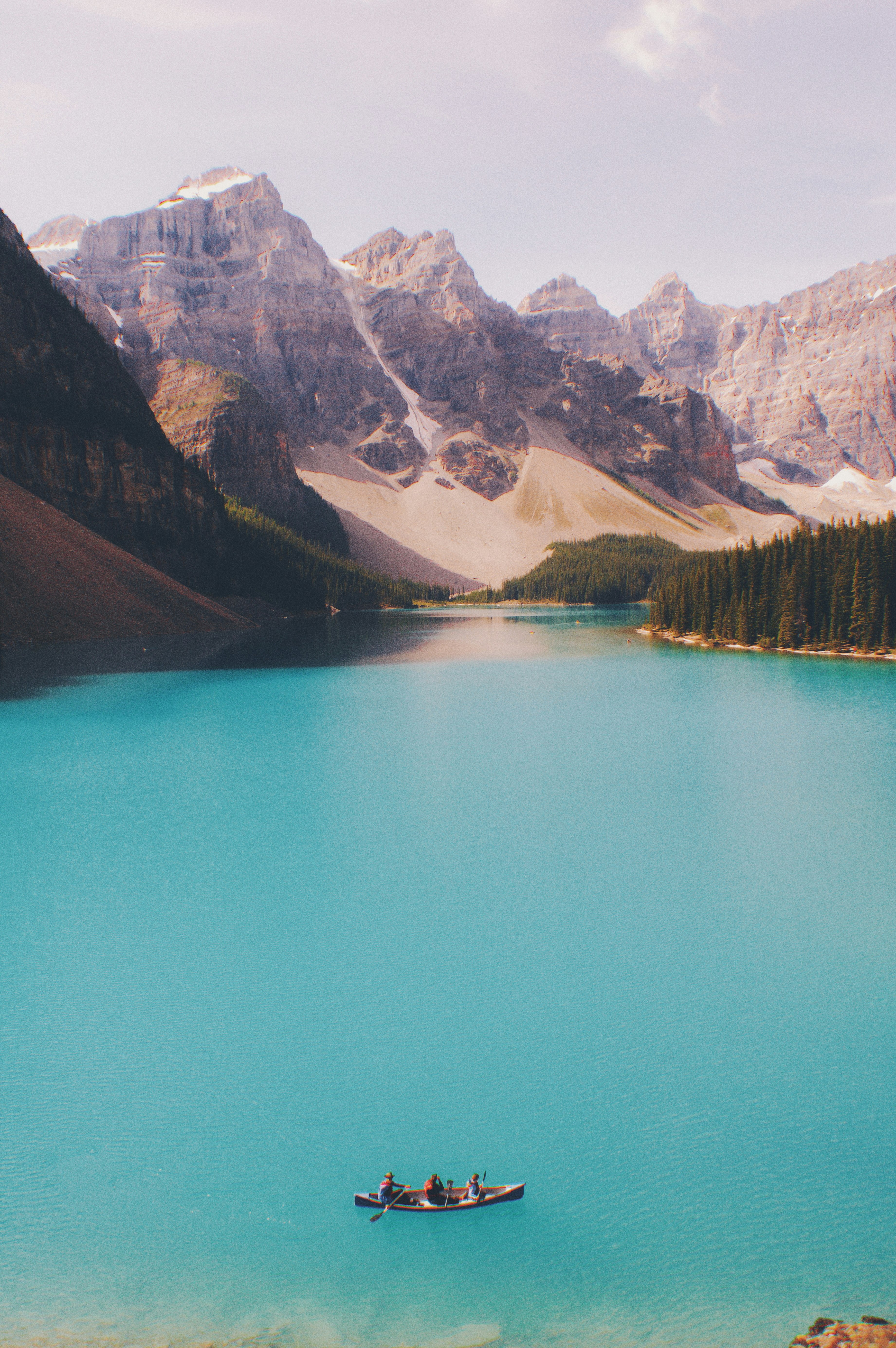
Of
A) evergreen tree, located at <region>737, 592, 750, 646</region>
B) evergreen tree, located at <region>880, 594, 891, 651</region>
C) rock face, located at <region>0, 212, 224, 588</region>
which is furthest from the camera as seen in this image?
rock face, located at <region>0, 212, 224, 588</region>

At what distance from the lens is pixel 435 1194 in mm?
11125

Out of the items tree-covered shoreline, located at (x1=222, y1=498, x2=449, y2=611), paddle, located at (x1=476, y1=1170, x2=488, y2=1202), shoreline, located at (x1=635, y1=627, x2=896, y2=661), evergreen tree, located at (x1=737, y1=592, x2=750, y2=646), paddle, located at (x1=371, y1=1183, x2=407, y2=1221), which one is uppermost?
tree-covered shoreline, located at (x1=222, y1=498, x2=449, y2=611)

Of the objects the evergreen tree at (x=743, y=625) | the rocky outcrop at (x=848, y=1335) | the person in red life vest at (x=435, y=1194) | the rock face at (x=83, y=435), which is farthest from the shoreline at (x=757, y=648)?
the person in red life vest at (x=435, y=1194)

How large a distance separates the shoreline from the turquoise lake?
153ft

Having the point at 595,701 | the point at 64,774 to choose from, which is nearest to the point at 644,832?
the point at 64,774

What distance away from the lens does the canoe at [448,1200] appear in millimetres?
11102

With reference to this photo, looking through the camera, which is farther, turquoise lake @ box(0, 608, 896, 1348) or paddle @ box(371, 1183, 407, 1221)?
paddle @ box(371, 1183, 407, 1221)

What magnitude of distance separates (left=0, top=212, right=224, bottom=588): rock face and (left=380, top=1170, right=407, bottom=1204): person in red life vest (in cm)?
10898

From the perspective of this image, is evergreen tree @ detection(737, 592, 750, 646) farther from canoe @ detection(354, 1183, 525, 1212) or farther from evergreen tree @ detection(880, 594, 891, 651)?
canoe @ detection(354, 1183, 525, 1212)

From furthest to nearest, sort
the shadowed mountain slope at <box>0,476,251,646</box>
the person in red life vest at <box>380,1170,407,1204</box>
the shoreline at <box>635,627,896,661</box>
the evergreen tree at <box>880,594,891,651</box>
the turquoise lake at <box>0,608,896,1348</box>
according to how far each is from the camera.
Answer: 1. the shadowed mountain slope at <box>0,476,251,646</box>
2. the shoreline at <box>635,627,896,661</box>
3. the evergreen tree at <box>880,594,891,651</box>
4. the person in red life vest at <box>380,1170,407,1204</box>
5. the turquoise lake at <box>0,608,896,1348</box>

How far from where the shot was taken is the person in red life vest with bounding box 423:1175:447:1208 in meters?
11.1

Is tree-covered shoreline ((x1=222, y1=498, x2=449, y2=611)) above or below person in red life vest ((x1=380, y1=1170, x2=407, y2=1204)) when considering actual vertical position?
above

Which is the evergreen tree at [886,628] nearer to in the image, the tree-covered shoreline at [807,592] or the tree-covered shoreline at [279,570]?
the tree-covered shoreline at [807,592]

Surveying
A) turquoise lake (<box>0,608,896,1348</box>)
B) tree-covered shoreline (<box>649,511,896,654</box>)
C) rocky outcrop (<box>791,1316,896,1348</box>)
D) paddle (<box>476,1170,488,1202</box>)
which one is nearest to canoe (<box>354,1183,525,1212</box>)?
paddle (<box>476,1170,488,1202</box>)
